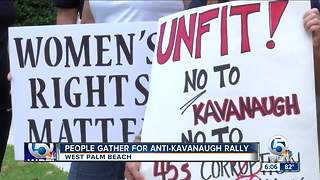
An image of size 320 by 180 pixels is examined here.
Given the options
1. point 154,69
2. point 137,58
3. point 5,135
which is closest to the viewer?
point 154,69

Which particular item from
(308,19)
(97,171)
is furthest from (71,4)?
(308,19)

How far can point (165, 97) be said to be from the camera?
110 inches

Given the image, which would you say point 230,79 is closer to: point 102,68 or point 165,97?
point 165,97

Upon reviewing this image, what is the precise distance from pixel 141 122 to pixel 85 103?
10.2 inches

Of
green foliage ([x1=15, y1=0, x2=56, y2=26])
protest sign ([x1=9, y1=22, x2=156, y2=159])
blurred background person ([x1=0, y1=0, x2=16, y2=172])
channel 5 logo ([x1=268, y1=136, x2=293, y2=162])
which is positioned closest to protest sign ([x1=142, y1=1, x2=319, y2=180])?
channel 5 logo ([x1=268, y1=136, x2=293, y2=162])

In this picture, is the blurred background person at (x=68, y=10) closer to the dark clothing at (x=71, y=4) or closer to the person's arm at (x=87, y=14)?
the dark clothing at (x=71, y=4)

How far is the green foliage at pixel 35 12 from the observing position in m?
15.1

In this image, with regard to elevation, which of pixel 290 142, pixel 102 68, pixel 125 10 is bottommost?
pixel 290 142

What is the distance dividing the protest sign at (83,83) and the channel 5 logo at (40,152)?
2.2 inches

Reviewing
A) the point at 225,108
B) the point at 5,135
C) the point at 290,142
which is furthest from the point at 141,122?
the point at 5,135

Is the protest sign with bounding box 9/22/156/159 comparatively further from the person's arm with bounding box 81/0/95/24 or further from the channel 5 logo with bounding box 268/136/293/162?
the channel 5 logo with bounding box 268/136/293/162

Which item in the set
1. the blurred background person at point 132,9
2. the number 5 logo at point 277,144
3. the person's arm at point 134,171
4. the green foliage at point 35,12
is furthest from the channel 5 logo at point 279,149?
the green foliage at point 35,12

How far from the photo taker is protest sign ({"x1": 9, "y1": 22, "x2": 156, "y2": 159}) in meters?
3.09

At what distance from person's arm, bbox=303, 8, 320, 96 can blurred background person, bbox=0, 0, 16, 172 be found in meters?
2.07
